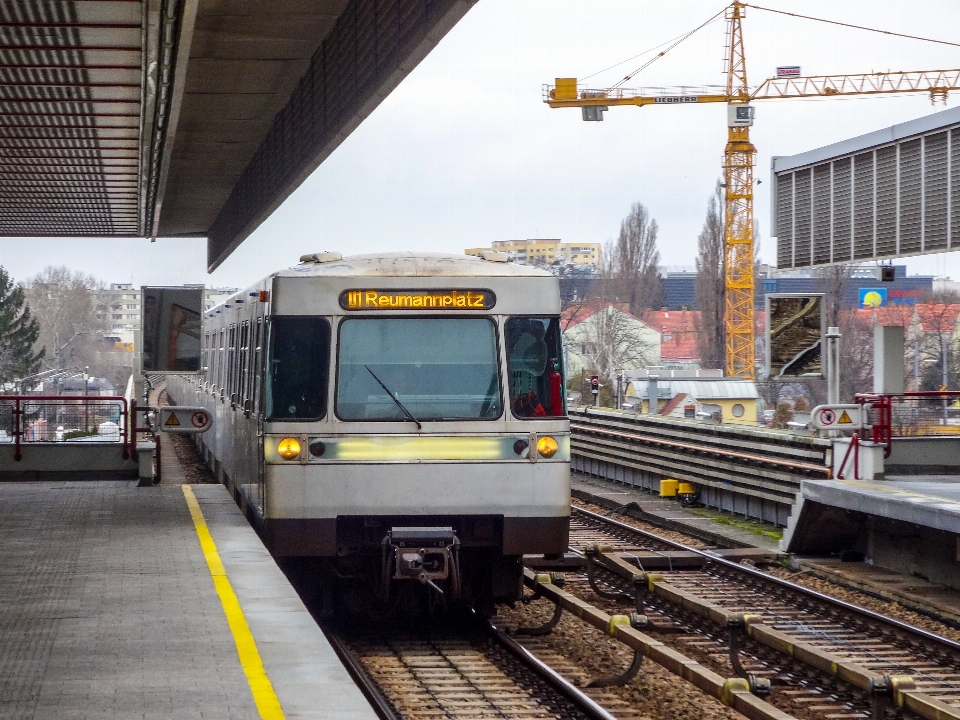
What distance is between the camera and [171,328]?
2003cm

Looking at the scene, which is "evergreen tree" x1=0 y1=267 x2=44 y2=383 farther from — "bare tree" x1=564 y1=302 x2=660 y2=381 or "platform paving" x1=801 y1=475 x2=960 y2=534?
"platform paving" x1=801 y1=475 x2=960 y2=534

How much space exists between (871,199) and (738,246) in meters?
52.0

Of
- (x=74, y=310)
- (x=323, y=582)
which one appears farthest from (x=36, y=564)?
(x=74, y=310)

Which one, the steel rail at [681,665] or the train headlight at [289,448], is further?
the train headlight at [289,448]

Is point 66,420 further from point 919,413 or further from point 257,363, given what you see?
point 919,413

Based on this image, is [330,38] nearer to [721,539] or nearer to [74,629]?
[721,539]

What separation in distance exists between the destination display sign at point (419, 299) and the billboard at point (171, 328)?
916 centimetres

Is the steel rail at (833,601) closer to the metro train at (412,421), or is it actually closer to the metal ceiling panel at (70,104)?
the metro train at (412,421)

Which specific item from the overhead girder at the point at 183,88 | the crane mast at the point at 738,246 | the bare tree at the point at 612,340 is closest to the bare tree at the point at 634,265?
the bare tree at the point at 612,340

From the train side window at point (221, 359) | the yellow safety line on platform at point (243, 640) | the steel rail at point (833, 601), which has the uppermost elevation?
the train side window at point (221, 359)

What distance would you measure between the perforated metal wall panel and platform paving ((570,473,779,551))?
4557 mm

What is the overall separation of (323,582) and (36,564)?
2.32 metres

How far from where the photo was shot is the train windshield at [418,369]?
10.9 meters

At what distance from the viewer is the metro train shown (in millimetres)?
10781
